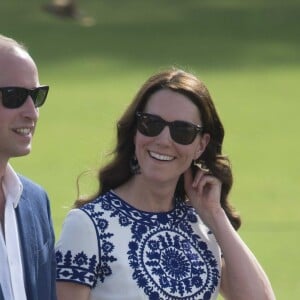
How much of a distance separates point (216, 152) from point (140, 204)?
0.41 m

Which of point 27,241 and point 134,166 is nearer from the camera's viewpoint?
point 27,241

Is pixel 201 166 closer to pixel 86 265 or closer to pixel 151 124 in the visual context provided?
pixel 151 124

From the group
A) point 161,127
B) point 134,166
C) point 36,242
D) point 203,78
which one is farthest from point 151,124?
point 203,78

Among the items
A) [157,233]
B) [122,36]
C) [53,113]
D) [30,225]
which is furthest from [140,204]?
[122,36]

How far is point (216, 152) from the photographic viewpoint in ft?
17.5

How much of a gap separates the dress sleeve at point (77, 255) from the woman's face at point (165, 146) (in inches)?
12.8

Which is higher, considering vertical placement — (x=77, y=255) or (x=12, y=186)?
(x=12, y=186)

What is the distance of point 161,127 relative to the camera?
5.03 m

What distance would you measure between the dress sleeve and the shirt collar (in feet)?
2.06

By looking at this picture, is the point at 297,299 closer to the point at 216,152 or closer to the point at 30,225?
the point at 216,152

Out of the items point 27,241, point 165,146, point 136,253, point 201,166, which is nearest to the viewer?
point 27,241

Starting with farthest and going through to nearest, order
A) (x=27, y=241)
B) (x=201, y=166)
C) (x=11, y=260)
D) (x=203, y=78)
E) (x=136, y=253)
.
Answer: (x=203, y=78) → (x=201, y=166) → (x=136, y=253) → (x=27, y=241) → (x=11, y=260)

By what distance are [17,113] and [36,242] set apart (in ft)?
1.22

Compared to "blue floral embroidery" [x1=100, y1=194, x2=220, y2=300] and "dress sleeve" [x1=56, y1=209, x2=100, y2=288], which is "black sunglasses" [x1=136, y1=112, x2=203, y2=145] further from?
"dress sleeve" [x1=56, y1=209, x2=100, y2=288]
